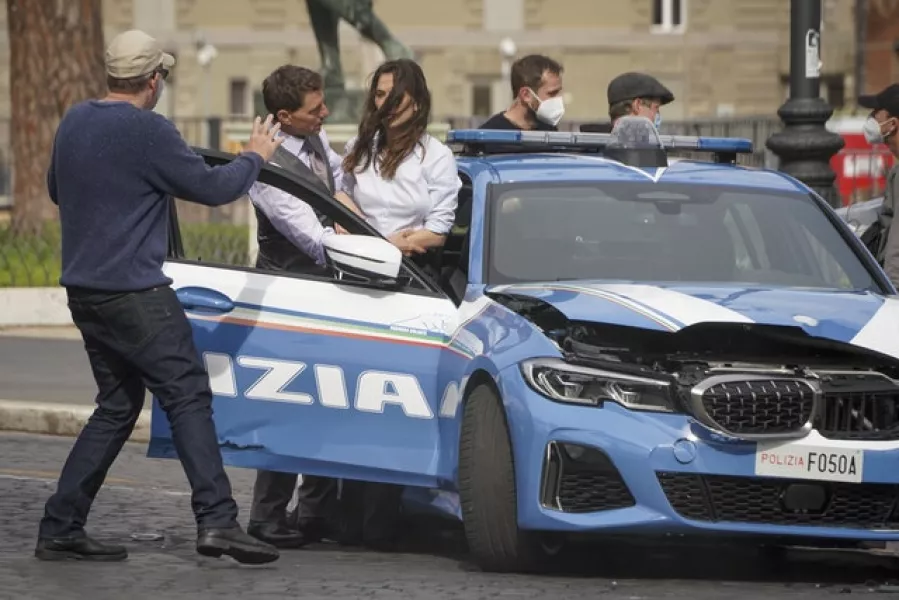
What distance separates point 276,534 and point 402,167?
149 centimetres

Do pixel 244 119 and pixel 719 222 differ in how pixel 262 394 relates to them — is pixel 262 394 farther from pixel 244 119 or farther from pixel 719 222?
pixel 244 119

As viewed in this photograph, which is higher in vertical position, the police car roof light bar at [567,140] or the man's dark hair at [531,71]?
the man's dark hair at [531,71]

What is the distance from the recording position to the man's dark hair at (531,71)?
1184 cm

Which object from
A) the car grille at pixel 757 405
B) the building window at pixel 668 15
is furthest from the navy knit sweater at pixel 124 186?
the building window at pixel 668 15

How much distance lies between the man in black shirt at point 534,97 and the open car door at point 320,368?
3050 millimetres

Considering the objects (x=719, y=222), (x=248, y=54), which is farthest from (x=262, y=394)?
(x=248, y=54)

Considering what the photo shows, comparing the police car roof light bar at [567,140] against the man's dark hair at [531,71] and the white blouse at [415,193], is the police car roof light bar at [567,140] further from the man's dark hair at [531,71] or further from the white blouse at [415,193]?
the man's dark hair at [531,71]

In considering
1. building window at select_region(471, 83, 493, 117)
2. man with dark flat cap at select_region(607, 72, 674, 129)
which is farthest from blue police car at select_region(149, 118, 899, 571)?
building window at select_region(471, 83, 493, 117)

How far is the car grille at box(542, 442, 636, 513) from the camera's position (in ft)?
26.2

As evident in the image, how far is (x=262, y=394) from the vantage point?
880cm

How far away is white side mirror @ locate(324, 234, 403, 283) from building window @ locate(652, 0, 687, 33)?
185 feet

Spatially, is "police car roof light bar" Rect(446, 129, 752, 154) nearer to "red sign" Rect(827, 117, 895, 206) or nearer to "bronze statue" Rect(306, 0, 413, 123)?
"red sign" Rect(827, 117, 895, 206)

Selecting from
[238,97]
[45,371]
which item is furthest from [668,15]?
[45,371]

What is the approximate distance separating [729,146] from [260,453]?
101 inches
